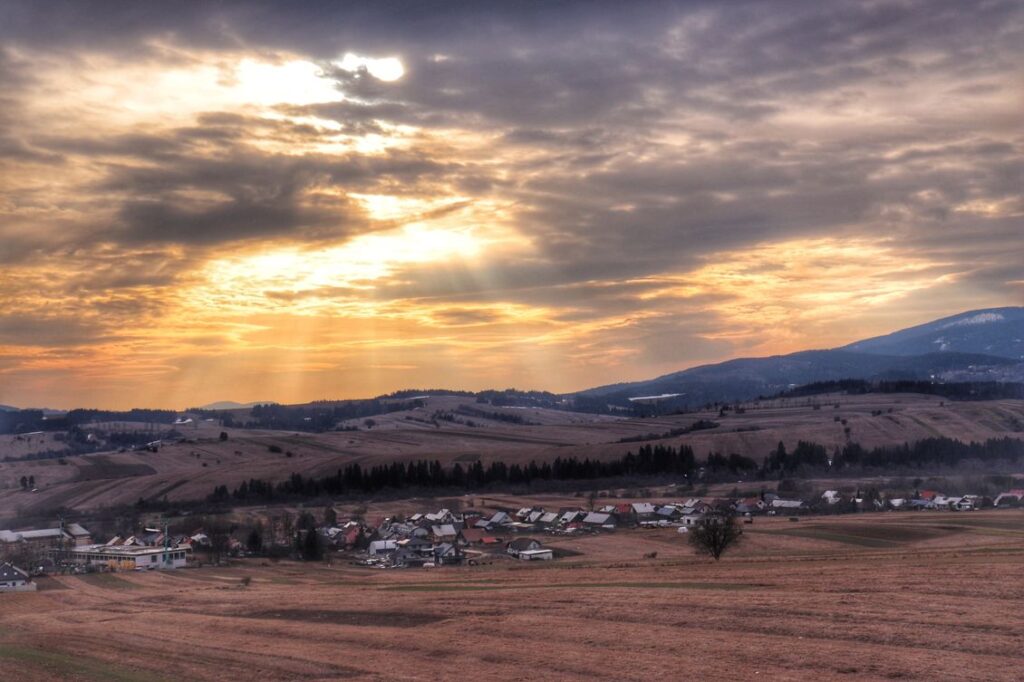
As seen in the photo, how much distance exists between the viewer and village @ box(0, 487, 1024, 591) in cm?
7494

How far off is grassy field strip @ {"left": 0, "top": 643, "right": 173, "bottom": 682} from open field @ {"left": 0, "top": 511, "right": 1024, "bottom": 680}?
11 cm

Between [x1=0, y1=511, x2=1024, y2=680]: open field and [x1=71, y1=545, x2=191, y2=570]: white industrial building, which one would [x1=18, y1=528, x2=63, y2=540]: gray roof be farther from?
[x1=0, y1=511, x2=1024, y2=680]: open field

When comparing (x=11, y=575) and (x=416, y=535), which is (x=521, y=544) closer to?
(x=416, y=535)

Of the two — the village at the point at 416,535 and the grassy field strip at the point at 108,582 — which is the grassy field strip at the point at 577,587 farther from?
the grassy field strip at the point at 108,582

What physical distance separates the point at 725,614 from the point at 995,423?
157 metres

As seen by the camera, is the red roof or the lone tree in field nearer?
the lone tree in field

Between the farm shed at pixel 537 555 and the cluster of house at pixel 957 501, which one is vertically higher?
the cluster of house at pixel 957 501

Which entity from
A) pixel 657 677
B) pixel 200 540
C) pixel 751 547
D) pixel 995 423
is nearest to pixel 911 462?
pixel 995 423

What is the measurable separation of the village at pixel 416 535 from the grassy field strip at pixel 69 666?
32.9 m

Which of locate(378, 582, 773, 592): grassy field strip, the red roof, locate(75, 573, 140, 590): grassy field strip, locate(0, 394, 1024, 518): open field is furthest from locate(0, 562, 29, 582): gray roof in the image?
locate(0, 394, 1024, 518): open field

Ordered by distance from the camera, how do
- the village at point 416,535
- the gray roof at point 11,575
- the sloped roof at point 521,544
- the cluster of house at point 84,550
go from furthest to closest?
the cluster of house at point 84,550, the village at point 416,535, the sloped roof at point 521,544, the gray roof at point 11,575

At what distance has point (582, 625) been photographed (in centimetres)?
3016

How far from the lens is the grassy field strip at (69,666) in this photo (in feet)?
89.8

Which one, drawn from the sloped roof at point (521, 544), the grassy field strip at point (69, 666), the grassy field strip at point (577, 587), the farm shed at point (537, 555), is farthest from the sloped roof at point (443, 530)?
the grassy field strip at point (69, 666)
